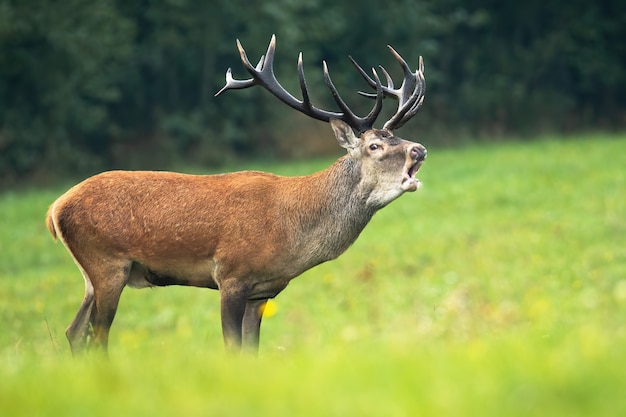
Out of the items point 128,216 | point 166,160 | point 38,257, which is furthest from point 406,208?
point 128,216

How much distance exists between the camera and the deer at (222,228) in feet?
25.0

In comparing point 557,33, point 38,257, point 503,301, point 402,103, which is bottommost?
point 38,257

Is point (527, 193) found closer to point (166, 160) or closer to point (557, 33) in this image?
point (166, 160)

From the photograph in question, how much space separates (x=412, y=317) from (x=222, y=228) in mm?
1401

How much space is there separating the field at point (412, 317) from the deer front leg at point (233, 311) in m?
0.27

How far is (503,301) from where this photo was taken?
13.2 m

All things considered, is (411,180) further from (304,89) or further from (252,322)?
(252,322)

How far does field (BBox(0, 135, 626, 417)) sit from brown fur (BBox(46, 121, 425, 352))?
0.43 m

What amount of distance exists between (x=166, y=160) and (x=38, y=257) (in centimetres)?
1474

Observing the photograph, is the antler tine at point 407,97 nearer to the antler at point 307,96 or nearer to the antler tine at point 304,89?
the antler at point 307,96

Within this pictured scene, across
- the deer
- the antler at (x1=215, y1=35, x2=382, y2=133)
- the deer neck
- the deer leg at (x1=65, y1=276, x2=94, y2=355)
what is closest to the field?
the deer leg at (x1=65, y1=276, x2=94, y2=355)

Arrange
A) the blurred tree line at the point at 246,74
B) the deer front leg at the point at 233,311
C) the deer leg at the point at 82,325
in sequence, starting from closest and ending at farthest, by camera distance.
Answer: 1. the deer front leg at the point at 233,311
2. the deer leg at the point at 82,325
3. the blurred tree line at the point at 246,74

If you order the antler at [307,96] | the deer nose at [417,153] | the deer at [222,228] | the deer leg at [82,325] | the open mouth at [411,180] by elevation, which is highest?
the antler at [307,96]

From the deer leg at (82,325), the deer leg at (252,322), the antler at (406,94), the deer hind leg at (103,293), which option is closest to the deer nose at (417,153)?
the antler at (406,94)
